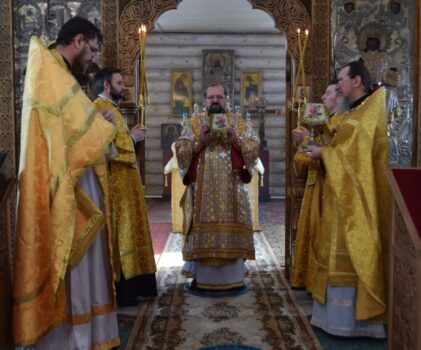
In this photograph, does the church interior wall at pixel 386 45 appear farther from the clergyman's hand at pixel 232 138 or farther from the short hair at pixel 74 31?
the short hair at pixel 74 31

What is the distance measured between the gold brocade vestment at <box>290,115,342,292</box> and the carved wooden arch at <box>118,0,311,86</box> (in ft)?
3.82

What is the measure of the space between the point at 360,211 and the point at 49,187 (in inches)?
80.8

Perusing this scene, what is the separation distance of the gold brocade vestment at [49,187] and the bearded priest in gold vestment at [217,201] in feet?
6.86

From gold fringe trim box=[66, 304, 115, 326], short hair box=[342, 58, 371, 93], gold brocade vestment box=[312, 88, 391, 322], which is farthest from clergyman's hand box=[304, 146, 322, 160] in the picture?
gold fringe trim box=[66, 304, 115, 326]

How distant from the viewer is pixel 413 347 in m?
2.53

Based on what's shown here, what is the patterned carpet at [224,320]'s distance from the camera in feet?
12.0

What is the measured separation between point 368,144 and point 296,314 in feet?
5.10

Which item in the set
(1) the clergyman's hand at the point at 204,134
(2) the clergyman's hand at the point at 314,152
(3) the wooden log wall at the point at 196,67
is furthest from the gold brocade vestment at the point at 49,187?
(3) the wooden log wall at the point at 196,67

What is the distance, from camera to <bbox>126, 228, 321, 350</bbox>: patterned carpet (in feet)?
12.0

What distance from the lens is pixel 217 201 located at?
4973 millimetres

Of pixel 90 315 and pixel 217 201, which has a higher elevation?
pixel 217 201

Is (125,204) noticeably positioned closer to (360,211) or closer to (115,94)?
Answer: (115,94)

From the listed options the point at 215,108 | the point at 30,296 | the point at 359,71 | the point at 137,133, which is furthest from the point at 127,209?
the point at 359,71

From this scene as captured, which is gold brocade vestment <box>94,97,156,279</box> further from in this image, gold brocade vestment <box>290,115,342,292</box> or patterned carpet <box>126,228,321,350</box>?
gold brocade vestment <box>290,115,342,292</box>
